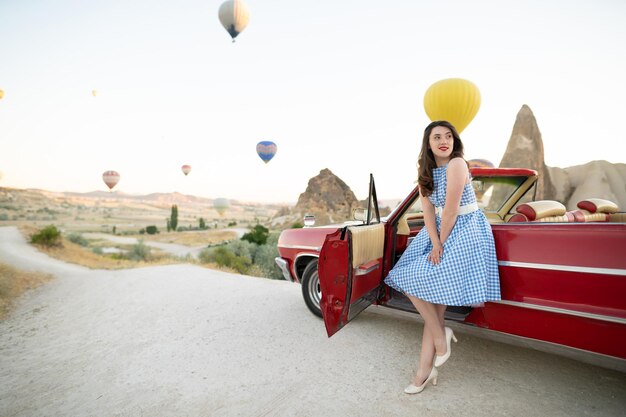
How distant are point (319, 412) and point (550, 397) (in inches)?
72.5

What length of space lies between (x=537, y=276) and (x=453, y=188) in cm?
93

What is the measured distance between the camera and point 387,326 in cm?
376

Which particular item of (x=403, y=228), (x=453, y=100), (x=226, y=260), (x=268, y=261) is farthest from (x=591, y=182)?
(x=403, y=228)

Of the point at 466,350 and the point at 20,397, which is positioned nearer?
the point at 20,397

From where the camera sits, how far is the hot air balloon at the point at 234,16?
1742 cm

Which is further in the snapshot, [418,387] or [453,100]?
[453,100]

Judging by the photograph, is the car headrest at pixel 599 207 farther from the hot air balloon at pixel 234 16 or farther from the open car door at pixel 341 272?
the hot air balloon at pixel 234 16

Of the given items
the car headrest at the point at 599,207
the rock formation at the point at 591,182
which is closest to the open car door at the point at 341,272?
the car headrest at the point at 599,207

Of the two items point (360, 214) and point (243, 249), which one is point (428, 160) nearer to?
point (360, 214)

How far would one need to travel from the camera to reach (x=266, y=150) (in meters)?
24.8

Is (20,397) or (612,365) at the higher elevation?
(612,365)

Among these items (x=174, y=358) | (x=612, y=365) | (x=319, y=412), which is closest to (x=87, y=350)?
(x=174, y=358)

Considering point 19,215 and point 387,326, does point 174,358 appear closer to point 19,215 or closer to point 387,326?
point 387,326

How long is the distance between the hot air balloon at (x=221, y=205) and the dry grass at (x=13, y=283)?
3360cm
